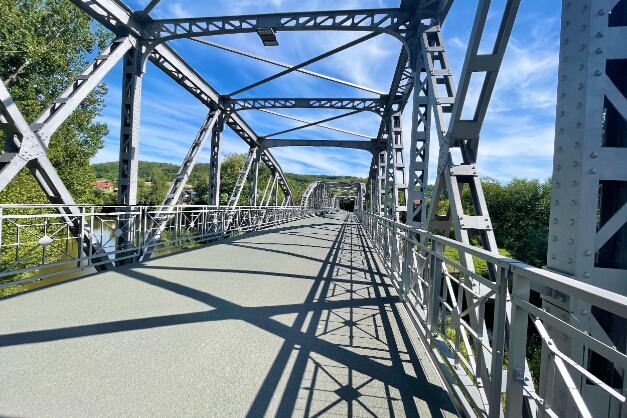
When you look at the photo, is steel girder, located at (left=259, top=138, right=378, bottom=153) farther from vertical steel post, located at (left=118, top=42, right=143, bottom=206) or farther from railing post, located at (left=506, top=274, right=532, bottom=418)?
railing post, located at (left=506, top=274, right=532, bottom=418)

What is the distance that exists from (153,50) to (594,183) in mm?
8979

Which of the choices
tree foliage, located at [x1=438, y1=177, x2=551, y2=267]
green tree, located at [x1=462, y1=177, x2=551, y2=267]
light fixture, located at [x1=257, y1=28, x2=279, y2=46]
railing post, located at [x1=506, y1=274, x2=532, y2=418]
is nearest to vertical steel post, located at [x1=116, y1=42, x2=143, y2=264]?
light fixture, located at [x1=257, y1=28, x2=279, y2=46]

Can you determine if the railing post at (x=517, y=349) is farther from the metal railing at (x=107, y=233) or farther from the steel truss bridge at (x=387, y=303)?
the metal railing at (x=107, y=233)

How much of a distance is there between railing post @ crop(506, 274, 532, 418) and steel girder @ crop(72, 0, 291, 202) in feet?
25.7

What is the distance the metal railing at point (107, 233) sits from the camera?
4.69 meters

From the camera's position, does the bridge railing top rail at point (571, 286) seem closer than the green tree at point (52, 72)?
Yes

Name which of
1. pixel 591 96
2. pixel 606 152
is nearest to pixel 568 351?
pixel 606 152

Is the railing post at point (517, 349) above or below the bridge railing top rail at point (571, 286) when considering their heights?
below

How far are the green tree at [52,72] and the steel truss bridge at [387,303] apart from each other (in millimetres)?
10555

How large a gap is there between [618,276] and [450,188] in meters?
1.74

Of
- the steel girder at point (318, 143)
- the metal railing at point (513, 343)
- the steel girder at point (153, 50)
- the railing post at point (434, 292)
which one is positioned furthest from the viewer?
the steel girder at point (318, 143)

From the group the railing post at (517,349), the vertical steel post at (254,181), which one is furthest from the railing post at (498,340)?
the vertical steel post at (254,181)

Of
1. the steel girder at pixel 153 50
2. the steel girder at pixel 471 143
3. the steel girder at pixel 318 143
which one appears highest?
the steel girder at pixel 153 50

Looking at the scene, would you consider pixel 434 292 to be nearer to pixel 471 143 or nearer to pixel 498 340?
pixel 498 340
